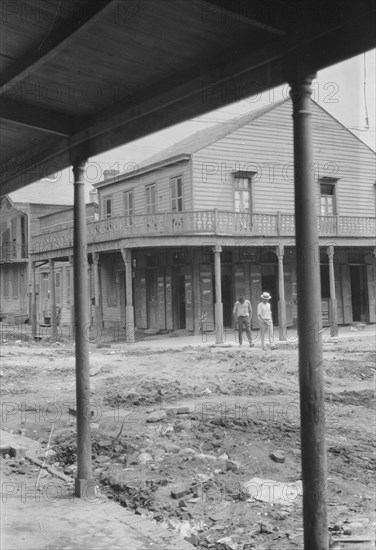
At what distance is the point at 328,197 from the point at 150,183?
7988 millimetres

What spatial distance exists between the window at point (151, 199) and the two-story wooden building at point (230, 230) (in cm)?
7

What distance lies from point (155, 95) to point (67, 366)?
12.9 meters

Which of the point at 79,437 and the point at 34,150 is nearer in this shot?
the point at 79,437

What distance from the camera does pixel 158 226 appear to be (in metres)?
21.2

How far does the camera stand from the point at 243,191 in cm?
2377

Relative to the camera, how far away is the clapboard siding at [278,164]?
23.0 metres

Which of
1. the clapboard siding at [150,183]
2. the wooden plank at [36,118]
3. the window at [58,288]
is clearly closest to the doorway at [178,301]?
the clapboard siding at [150,183]

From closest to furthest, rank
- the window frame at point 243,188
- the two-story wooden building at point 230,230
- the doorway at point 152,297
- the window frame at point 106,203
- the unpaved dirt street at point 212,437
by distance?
the unpaved dirt street at point 212,437, the two-story wooden building at point 230,230, the window frame at point 243,188, the doorway at point 152,297, the window frame at point 106,203

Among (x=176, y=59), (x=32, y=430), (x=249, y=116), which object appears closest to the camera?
(x=176, y=59)

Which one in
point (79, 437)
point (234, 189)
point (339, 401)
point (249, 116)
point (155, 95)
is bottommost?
point (339, 401)

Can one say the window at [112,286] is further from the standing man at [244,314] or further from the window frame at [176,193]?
the standing man at [244,314]

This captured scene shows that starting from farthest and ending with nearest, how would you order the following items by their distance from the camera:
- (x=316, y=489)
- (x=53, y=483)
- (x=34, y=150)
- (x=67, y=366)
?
1. (x=67, y=366)
2. (x=34, y=150)
3. (x=53, y=483)
4. (x=316, y=489)

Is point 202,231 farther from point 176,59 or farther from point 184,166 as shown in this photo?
point 176,59

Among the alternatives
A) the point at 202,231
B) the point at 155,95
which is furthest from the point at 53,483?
the point at 202,231
